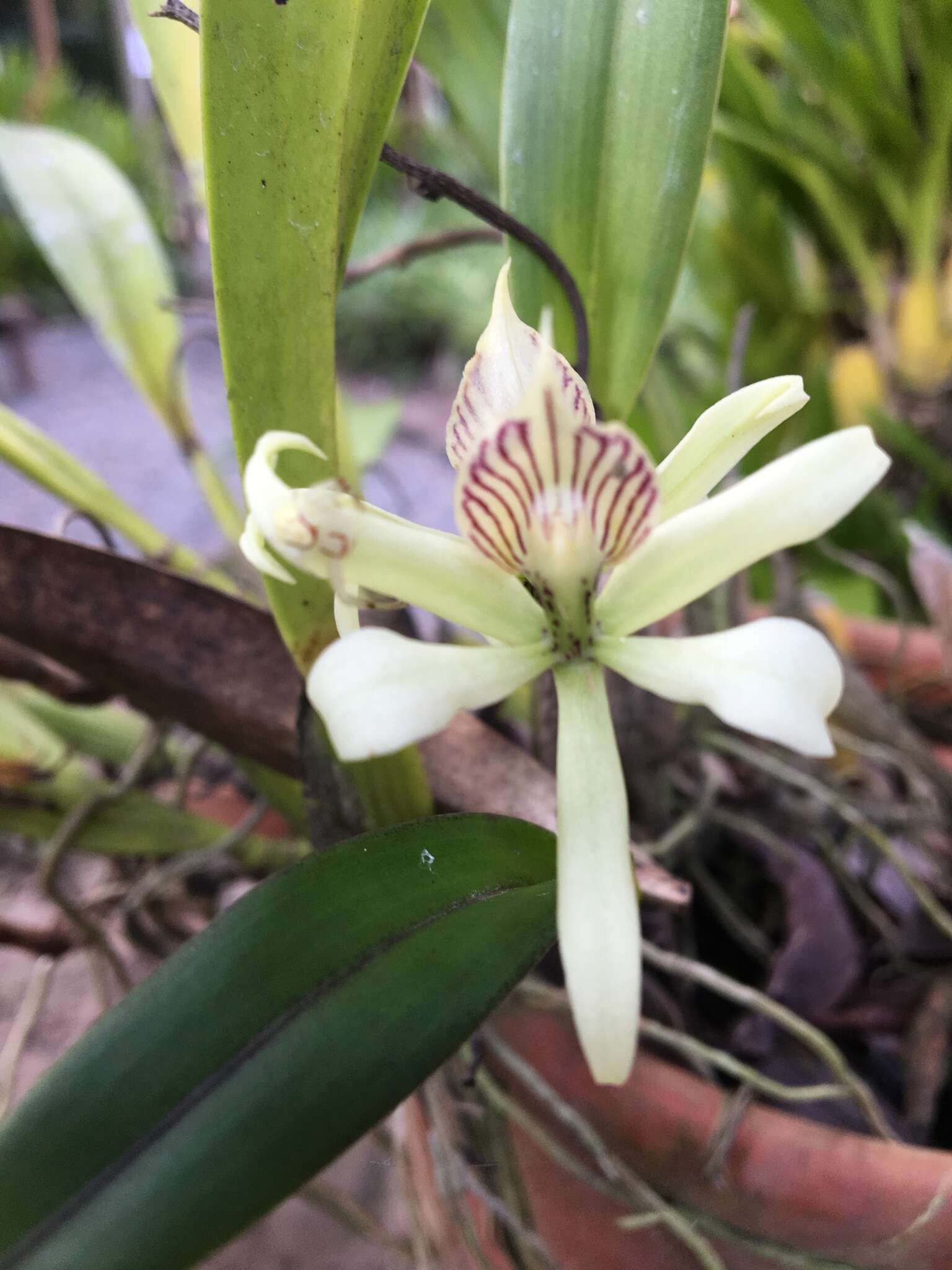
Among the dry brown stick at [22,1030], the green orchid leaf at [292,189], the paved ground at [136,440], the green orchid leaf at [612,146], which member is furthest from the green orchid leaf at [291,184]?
the paved ground at [136,440]

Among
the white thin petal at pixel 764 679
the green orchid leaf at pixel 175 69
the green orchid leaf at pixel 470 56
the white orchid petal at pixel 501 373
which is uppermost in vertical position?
the green orchid leaf at pixel 470 56

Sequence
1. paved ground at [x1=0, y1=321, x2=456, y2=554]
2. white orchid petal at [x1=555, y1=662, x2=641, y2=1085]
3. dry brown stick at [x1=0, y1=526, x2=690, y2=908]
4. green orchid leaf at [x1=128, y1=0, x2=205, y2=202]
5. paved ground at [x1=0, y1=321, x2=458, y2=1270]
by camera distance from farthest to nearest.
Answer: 1. paved ground at [x1=0, y1=321, x2=456, y2=554]
2. paved ground at [x1=0, y1=321, x2=458, y2=1270]
3. green orchid leaf at [x1=128, y1=0, x2=205, y2=202]
4. dry brown stick at [x1=0, y1=526, x2=690, y2=908]
5. white orchid petal at [x1=555, y1=662, x2=641, y2=1085]

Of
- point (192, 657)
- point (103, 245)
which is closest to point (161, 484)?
point (103, 245)

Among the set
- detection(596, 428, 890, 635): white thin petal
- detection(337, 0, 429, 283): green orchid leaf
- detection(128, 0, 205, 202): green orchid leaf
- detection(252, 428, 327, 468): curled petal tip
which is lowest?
detection(596, 428, 890, 635): white thin petal

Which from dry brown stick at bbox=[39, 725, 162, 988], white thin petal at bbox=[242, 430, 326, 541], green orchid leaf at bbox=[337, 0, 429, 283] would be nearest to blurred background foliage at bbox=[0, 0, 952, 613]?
green orchid leaf at bbox=[337, 0, 429, 283]

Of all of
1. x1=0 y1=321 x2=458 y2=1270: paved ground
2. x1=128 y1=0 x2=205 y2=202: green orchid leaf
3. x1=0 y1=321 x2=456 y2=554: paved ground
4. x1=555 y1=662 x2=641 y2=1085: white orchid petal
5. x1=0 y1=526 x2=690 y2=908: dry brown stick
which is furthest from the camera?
x1=0 y1=321 x2=456 y2=554: paved ground

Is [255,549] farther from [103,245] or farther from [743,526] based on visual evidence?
[103,245]

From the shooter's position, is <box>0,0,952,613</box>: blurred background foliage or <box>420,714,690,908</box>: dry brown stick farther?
<box>0,0,952,613</box>: blurred background foliage

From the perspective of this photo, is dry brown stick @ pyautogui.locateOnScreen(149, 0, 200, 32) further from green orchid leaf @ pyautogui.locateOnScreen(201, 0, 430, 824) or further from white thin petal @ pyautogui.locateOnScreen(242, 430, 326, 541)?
white thin petal @ pyautogui.locateOnScreen(242, 430, 326, 541)

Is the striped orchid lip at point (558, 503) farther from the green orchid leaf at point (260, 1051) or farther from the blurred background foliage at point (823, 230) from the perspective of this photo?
Result: the blurred background foliage at point (823, 230)
